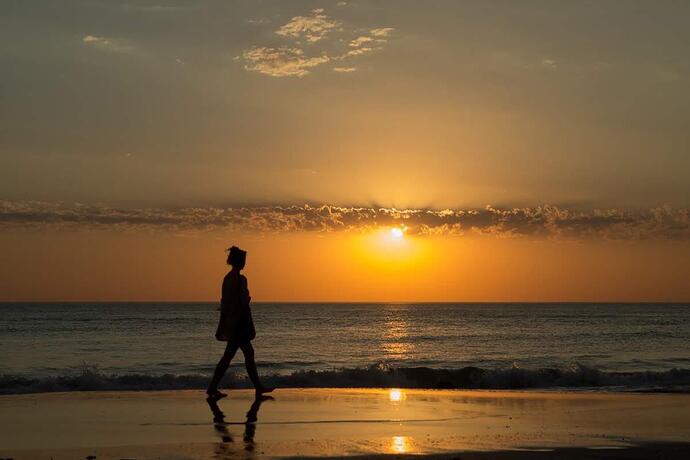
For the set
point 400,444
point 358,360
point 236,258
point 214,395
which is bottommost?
point 358,360

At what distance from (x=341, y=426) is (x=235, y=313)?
3.55m

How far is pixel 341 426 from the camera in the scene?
10.9 metres

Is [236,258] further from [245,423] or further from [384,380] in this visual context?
[384,380]

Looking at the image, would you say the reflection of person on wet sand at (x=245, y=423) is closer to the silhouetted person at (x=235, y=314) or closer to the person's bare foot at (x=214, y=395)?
the person's bare foot at (x=214, y=395)

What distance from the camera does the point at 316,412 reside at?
12.4 meters

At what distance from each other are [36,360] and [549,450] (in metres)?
32.2

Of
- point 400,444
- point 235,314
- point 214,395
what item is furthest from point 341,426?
point 214,395

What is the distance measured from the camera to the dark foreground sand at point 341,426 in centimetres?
893

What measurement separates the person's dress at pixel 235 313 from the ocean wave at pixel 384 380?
21.1 feet

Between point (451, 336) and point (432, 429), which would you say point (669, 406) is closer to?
point (432, 429)

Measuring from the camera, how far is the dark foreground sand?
29.3ft

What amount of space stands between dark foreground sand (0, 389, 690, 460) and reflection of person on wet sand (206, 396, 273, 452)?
1 cm

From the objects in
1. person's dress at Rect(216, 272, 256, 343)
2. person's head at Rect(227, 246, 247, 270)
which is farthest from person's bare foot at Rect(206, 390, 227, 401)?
person's head at Rect(227, 246, 247, 270)

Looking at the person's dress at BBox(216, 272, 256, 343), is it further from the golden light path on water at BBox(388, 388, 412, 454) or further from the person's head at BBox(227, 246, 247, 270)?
the golden light path on water at BBox(388, 388, 412, 454)
